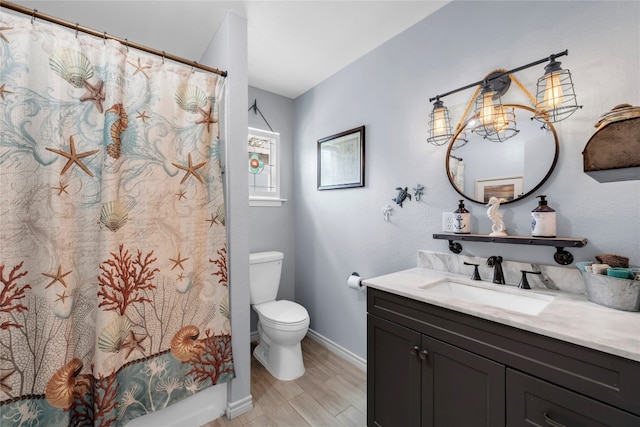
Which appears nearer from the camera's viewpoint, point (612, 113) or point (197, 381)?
point (612, 113)

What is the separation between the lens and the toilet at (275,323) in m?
1.98

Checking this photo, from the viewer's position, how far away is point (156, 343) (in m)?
1.44

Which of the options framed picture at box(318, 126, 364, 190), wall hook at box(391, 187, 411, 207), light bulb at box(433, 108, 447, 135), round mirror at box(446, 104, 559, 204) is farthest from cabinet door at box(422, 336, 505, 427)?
framed picture at box(318, 126, 364, 190)

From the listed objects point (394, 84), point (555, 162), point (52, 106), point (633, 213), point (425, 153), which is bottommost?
point (633, 213)

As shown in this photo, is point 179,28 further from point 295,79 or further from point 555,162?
point 555,162

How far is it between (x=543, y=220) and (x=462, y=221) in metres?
0.36

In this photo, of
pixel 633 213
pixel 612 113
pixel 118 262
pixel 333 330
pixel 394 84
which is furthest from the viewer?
pixel 333 330

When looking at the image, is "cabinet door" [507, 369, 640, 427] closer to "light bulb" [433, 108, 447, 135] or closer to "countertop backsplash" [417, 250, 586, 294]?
"countertop backsplash" [417, 250, 586, 294]

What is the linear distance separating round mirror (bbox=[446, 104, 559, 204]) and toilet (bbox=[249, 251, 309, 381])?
1444 mm

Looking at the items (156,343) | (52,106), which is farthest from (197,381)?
(52,106)

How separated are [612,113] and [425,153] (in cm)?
93

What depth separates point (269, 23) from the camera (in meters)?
1.80

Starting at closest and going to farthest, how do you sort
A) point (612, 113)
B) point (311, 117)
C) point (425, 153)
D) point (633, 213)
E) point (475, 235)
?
1. point (612, 113)
2. point (633, 213)
3. point (475, 235)
4. point (425, 153)
5. point (311, 117)

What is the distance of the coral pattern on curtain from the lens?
3.78 feet
